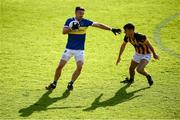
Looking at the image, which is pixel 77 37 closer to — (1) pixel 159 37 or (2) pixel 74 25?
(2) pixel 74 25

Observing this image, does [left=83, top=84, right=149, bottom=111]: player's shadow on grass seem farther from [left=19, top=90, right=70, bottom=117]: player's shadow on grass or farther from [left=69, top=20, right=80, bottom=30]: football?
[left=69, top=20, right=80, bottom=30]: football

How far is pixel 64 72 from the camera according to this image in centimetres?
1441

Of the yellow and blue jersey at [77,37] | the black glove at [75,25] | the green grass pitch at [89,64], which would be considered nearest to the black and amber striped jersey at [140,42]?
the green grass pitch at [89,64]

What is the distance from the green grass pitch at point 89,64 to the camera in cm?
1183

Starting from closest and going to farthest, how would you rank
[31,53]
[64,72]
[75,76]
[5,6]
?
[75,76], [64,72], [31,53], [5,6]

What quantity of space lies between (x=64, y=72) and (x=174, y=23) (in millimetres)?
6387

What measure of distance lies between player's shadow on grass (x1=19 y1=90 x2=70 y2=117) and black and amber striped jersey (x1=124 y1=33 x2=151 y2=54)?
239cm

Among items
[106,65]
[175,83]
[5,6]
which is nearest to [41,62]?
[106,65]

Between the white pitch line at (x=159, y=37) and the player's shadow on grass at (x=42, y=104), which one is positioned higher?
the white pitch line at (x=159, y=37)

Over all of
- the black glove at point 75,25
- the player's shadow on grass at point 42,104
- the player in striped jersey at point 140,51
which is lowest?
the player's shadow on grass at point 42,104

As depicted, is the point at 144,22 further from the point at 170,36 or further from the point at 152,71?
the point at 152,71

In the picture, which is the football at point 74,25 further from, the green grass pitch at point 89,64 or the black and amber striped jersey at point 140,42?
the green grass pitch at point 89,64

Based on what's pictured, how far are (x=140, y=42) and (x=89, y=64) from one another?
8.66 feet

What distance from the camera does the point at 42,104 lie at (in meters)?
12.1
